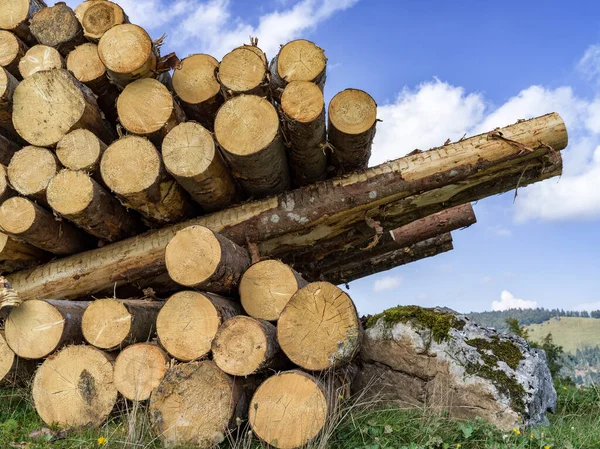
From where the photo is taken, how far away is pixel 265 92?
4.73 m

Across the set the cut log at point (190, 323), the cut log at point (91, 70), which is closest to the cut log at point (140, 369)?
the cut log at point (190, 323)

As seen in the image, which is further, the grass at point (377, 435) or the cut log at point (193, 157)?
the cut log at point (193, 157)

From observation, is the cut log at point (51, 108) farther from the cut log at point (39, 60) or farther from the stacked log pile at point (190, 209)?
the cut log at point (39, 60)

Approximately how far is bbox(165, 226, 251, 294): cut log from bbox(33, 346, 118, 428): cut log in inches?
36.3

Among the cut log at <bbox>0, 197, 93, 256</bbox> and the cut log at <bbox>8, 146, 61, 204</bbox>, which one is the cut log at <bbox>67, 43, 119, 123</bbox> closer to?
the cut log at <bbox>8, 146, 61, 204</bbox>

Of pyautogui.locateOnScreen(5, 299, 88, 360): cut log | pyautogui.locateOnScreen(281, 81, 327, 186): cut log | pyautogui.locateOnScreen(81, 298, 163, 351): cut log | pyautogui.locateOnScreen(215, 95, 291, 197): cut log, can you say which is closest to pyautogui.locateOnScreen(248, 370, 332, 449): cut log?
pyautogui.locateOnScreen(81, 298, 163, 351): cut log

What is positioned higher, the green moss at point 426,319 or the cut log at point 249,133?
the cut log at point 249,133

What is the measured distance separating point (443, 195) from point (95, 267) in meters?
3.58

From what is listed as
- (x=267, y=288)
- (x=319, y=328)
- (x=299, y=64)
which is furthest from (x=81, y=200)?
(x=319, y=328)

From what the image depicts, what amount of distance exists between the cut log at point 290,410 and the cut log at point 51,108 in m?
3.15

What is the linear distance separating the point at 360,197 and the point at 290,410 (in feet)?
7.12

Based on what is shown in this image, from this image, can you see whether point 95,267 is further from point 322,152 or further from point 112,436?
point 322,152

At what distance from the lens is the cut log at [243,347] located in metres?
3.55

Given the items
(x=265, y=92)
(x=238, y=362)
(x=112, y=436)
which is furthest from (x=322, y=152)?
(x=112, y=436)
